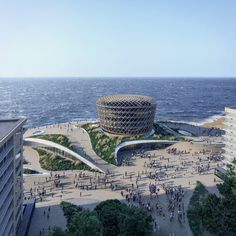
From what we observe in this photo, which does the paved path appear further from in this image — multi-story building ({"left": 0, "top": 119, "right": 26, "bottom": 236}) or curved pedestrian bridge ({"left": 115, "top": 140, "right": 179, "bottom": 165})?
multi-story building ({"left": 0, "top": 119, "right": 26, "bottom": 236})

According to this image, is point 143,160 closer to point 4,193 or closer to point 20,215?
point 20,215

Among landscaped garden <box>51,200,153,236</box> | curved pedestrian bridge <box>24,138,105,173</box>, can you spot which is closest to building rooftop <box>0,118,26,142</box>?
landscaped garden <box>51,200,153,236</box>

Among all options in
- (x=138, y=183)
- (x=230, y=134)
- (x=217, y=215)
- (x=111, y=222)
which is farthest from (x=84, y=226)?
(x=230, y=134)

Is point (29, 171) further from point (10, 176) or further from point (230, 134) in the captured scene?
point (230, 134)

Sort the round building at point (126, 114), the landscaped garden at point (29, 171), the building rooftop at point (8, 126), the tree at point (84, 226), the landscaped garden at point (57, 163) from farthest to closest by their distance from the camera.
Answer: the round building at point (126, 114)
the landscaped garden at point (57, 163)
the landscaped garden at point (29, 171)
the building rooftop at point (8, 126)
the tree at point (84, 226)

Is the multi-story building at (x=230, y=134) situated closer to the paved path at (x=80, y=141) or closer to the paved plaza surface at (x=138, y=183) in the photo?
the paved plaza surface at (x=138, y=183)

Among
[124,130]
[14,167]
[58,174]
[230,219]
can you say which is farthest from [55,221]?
[124,130]

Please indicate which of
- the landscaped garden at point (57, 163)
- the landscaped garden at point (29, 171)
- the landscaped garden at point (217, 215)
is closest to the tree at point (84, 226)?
the landscaped garden at point (217, 215)
